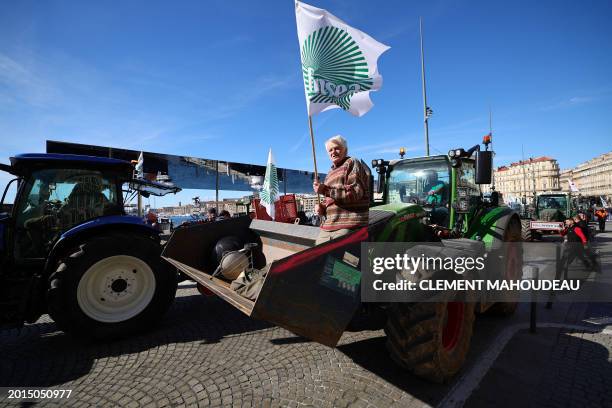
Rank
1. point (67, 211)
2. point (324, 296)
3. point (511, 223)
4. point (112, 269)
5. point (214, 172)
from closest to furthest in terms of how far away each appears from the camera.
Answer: point (324, 296)
point (112, 269)
point (67, 211)
point (511, 223)
point (214, 172)

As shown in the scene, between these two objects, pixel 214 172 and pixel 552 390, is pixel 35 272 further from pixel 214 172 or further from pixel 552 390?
pixel 214 172

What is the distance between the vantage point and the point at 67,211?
3.98 meters

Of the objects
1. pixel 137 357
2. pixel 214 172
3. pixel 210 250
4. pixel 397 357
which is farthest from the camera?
pixel 214 172

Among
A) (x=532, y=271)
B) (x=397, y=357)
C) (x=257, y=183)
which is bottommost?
(x=397, y=357)

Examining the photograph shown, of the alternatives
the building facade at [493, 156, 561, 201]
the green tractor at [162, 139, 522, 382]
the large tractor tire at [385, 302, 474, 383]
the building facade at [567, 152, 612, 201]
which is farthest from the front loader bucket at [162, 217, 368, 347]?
the building facade at [567, 152, 612, 201]

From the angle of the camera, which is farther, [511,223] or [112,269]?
[511,223]

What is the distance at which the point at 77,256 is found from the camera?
3.39 m

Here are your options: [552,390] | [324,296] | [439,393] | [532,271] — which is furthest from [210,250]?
[532,271]

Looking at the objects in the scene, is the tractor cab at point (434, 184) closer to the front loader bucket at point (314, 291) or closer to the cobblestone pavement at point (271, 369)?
the cobblestone pavement at point (271, 369)

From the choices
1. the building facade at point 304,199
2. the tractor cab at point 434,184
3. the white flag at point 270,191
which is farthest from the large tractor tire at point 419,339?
the white flag at point 270,191

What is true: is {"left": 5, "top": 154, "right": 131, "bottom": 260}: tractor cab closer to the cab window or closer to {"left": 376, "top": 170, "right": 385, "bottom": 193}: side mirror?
the cab window

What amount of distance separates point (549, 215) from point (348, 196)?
15914 mm

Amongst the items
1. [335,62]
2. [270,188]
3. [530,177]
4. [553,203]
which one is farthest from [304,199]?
[530,177]

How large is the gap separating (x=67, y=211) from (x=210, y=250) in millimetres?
1889
